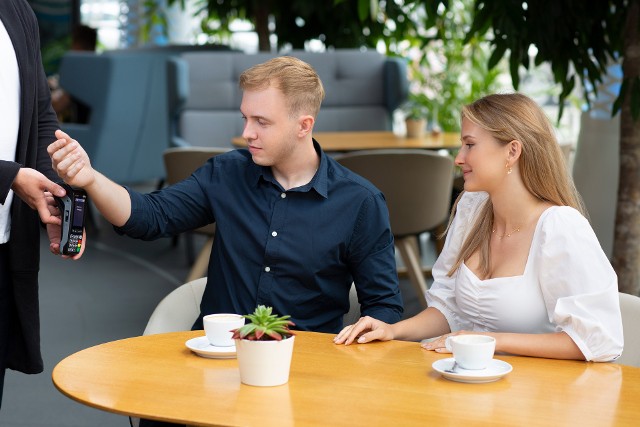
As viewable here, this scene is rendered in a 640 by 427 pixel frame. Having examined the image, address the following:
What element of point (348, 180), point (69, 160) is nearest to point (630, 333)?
point (348, 180)

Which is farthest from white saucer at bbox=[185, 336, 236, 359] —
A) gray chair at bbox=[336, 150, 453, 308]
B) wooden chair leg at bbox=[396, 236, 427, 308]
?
wooden chair leg at bbox=[396, 236, 427, 308]

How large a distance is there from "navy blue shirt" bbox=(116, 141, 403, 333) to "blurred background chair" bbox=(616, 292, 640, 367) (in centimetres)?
51

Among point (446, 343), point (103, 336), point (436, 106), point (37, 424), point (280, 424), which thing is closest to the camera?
point (280, 424)

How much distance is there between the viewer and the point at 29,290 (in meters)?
2.28

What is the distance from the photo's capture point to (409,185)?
4.48 m

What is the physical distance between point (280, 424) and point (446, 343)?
506 mm

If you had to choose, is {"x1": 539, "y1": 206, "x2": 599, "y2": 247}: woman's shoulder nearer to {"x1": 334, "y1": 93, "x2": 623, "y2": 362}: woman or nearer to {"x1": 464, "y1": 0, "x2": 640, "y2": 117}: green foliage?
{"x1": 334, "y1": 93, "x2": 623, "y2": 362}: woman

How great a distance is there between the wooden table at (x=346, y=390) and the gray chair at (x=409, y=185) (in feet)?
8.31

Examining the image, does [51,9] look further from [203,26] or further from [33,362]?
[33,362]

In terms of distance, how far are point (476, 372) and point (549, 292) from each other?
409mm

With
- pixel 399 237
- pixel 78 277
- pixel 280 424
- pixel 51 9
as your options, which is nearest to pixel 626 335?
pixel 280 424

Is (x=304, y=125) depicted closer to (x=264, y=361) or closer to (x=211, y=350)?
(x=211, y=350)

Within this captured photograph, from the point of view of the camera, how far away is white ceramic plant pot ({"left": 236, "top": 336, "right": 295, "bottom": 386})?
1624 millimetres

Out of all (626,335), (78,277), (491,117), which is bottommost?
(78,277)
